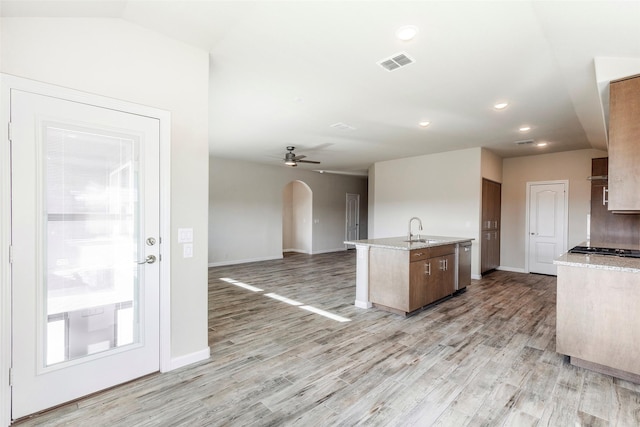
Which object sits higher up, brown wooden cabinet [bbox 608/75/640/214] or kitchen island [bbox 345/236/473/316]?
brown wooden cabinet [bbox 608/75/640/214]

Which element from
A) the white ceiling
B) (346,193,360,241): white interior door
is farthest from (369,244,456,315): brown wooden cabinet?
(346,193,360,241): white interior door

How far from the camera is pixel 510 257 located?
7180 millimetres

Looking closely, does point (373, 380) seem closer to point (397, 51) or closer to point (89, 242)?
point (89, 242)

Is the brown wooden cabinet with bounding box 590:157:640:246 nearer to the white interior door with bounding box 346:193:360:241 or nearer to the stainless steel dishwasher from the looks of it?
the stainless steel dishwasher

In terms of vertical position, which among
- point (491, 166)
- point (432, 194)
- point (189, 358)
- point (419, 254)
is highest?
point (491, 166)

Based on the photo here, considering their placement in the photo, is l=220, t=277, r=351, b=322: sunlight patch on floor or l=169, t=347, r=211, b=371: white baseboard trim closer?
l=169, t=347, r=211, b=371: white baseboard trim

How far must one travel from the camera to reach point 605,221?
5414 millimetres

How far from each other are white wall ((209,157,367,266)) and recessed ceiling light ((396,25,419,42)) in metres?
6.10

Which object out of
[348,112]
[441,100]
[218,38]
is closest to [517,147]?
[441,100]

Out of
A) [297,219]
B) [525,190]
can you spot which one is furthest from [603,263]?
[297,219]

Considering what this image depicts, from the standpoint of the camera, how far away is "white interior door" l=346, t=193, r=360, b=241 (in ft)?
36.6

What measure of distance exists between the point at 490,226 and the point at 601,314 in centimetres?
443

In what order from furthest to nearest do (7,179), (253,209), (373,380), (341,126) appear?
(253,209)
(341,126)
(373,380)
(7,179)

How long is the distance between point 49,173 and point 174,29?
1.40m
